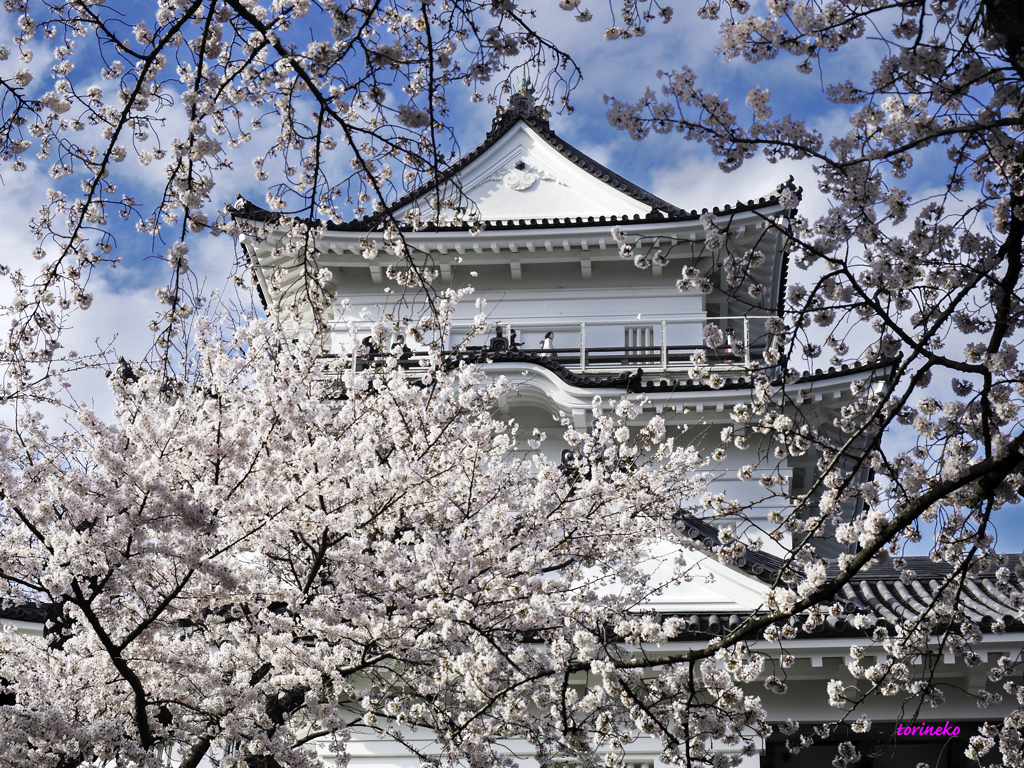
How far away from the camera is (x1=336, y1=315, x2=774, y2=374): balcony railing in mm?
13641

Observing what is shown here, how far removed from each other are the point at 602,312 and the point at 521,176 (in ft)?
11.5

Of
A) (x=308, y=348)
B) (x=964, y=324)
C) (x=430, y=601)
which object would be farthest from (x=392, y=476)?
(x=964, y=324)

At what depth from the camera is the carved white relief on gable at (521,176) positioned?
1698 cm

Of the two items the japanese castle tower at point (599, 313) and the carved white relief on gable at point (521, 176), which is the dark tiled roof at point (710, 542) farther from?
the carved white relief on gable at point (521, 176)

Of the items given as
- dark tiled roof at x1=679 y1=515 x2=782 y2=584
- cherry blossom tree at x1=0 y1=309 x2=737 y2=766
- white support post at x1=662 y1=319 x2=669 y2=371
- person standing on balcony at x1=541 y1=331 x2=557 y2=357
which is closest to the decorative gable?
person standing on balcony at x1=541 y1=331 x2=557 y2=357

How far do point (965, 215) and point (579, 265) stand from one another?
11283 mm

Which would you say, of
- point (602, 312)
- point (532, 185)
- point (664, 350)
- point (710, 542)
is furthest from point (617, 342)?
point (710, 542)

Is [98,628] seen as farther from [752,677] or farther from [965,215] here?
[965,215]

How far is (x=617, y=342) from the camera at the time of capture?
15031 millimetres

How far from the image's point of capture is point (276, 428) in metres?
7.10

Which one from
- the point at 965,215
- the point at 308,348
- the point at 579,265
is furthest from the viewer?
the point at 579,265

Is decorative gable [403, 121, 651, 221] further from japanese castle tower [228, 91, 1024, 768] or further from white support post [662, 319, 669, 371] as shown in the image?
white support post [662, 319, 669, 371]

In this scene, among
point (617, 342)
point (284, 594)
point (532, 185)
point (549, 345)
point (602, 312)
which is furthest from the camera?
point (532, 185)

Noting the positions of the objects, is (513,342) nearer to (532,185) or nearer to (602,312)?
(602,312)
